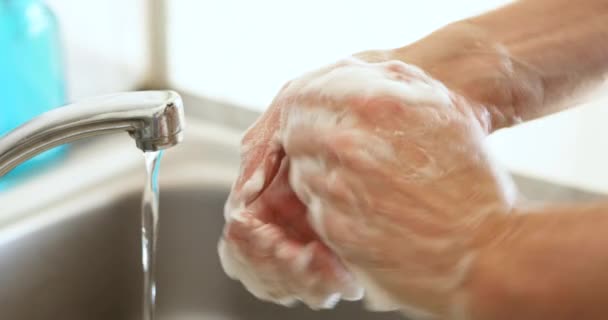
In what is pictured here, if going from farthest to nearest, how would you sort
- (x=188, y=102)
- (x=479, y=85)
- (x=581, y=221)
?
(x=188, y=102) → (x=479, y=85) → (x=581, y=221)

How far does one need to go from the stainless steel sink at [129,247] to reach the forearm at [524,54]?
23cm

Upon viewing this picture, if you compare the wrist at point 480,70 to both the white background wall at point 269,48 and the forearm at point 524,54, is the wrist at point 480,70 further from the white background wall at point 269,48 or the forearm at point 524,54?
the white background wall at point 269,48

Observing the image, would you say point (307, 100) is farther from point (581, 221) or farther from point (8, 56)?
point (8, 56)

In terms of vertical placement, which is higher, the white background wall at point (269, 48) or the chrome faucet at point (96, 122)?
the chrome faucet at point (96, 122)

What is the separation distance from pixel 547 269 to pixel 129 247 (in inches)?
18.7

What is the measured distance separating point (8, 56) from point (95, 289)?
8.4 inches

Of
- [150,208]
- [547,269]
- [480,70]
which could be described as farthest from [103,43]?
[547,269]

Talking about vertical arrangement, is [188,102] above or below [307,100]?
below

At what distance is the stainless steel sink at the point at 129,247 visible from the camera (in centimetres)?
62

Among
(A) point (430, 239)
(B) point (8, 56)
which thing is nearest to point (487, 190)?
(A) point (430, 239)

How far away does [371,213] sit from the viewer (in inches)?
13.5

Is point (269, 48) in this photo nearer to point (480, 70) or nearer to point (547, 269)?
point (480, 70)

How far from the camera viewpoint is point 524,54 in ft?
1.43

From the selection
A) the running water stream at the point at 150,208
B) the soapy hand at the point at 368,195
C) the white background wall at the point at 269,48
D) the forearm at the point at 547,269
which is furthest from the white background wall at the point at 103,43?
the forearm at the point at 547,269
